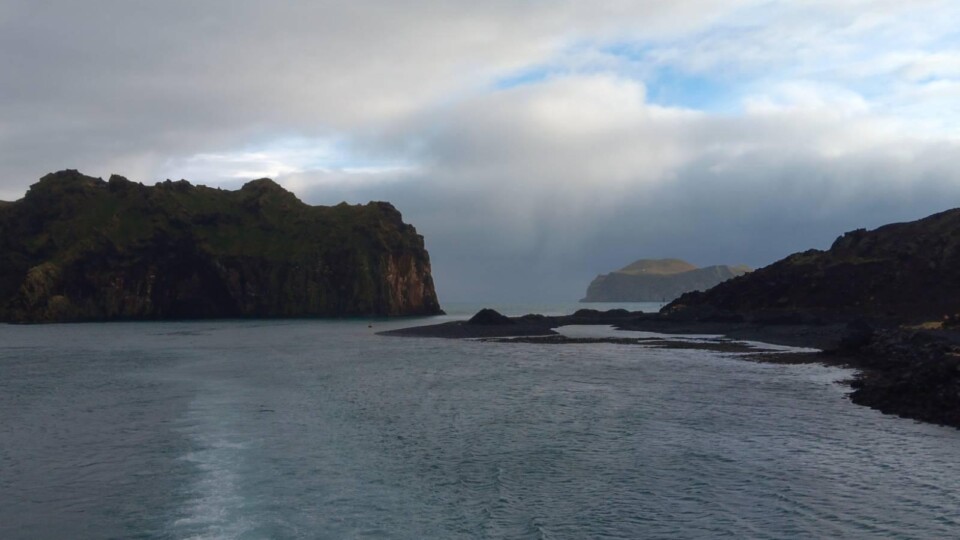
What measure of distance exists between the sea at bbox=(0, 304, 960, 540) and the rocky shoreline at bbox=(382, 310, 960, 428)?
1958 millimetres

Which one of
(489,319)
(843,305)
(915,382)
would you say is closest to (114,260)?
(489,319)

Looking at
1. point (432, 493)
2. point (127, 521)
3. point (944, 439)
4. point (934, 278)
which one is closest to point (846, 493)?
point (944, 439)

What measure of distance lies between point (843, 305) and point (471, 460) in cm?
8806

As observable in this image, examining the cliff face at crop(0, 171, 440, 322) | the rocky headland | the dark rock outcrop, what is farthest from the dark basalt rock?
the cliff face at crop(0, 171, 440, 322)

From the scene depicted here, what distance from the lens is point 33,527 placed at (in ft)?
56.9

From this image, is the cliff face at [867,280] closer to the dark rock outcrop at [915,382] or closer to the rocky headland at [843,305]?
the rocky headland at [843,305]

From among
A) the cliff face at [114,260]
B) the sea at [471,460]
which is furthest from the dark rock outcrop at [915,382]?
the cliff face at [114,260]

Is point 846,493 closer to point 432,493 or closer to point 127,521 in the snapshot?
point 432,493

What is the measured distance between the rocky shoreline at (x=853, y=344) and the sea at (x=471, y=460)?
196 centimetres

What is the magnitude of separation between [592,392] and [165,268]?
16923 cm

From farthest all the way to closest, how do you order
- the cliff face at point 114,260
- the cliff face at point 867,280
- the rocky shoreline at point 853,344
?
the cliff face at point 114,260, the cliff face at point 867,280, the rocky shoreline at point 853,344

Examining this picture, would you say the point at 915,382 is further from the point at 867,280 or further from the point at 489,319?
the point at 489,319

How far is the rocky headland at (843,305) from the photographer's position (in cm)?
6019

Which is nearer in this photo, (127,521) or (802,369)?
(127,521)
